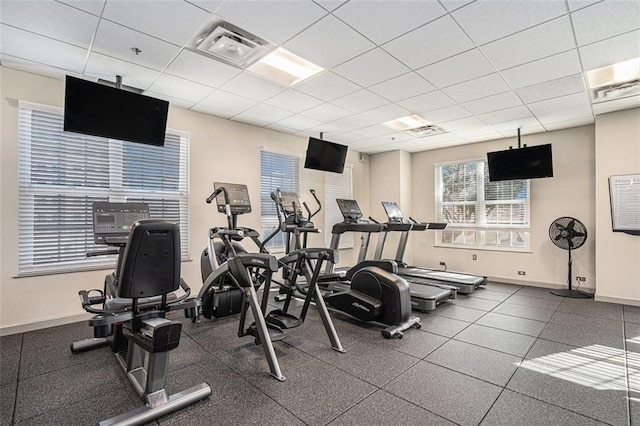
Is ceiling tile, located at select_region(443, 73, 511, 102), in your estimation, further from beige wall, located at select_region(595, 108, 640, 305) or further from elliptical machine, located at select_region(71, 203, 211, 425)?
elliptical machine, located at select_region(71, 203, 211, 425)

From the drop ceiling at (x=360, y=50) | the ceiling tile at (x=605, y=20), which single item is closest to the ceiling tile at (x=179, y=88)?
the drop ceiling at (x=360, y=50)

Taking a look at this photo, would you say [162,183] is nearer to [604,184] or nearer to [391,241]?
[391,241]

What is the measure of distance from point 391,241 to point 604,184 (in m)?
4.25

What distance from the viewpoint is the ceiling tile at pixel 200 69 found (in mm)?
3291

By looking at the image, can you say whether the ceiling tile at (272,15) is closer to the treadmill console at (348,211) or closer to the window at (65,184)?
the window at (65,184)

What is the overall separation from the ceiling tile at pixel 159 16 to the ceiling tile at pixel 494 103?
150 inches

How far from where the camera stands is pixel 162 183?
4.63 m

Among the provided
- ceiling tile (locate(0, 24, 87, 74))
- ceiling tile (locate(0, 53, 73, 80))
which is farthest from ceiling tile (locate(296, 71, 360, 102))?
ceiling tile (locate(0, 53, 73, 80))

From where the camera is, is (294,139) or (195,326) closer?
(195,326)

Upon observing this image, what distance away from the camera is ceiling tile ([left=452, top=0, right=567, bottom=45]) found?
2449 millimetres

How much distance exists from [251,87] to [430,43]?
7.35 feet

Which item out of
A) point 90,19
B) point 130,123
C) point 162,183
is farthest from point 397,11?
point 162,183

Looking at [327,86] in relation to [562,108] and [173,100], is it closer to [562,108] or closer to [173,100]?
[173,100]

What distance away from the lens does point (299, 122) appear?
18.1 feet
